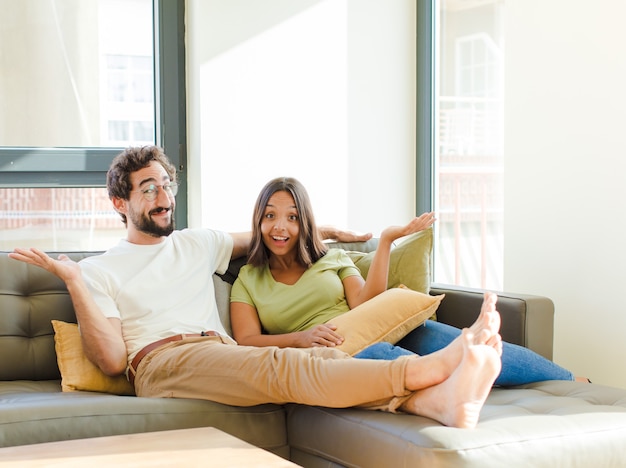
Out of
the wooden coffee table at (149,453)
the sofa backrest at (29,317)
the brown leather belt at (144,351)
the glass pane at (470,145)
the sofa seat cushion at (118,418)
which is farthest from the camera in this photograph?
the glass pane at (470,145)

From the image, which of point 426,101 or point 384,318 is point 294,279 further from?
point 426,101

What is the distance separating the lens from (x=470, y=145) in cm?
395

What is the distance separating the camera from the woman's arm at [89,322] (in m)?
2.48

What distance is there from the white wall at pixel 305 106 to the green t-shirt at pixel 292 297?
969 millimetres

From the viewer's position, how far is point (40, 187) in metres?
3.65

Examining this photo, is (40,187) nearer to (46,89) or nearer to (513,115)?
(46,89)

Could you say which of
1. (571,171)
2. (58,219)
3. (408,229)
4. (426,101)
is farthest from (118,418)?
(426,101)

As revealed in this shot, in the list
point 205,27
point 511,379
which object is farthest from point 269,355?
point 205,27

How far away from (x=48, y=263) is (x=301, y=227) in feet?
2.81

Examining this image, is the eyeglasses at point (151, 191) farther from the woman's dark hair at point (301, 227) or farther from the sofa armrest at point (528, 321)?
the sofa armrest at point (528, 321)

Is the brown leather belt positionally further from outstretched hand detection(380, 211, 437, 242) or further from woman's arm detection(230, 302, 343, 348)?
outstretched hand detection(380, 211, 437, 242)

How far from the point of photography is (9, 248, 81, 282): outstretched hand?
8.11 feet

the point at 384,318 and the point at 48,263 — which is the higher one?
the point at 48,263

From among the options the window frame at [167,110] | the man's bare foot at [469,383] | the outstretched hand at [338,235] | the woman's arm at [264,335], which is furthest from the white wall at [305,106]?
the man's bare foot at [469,383]
